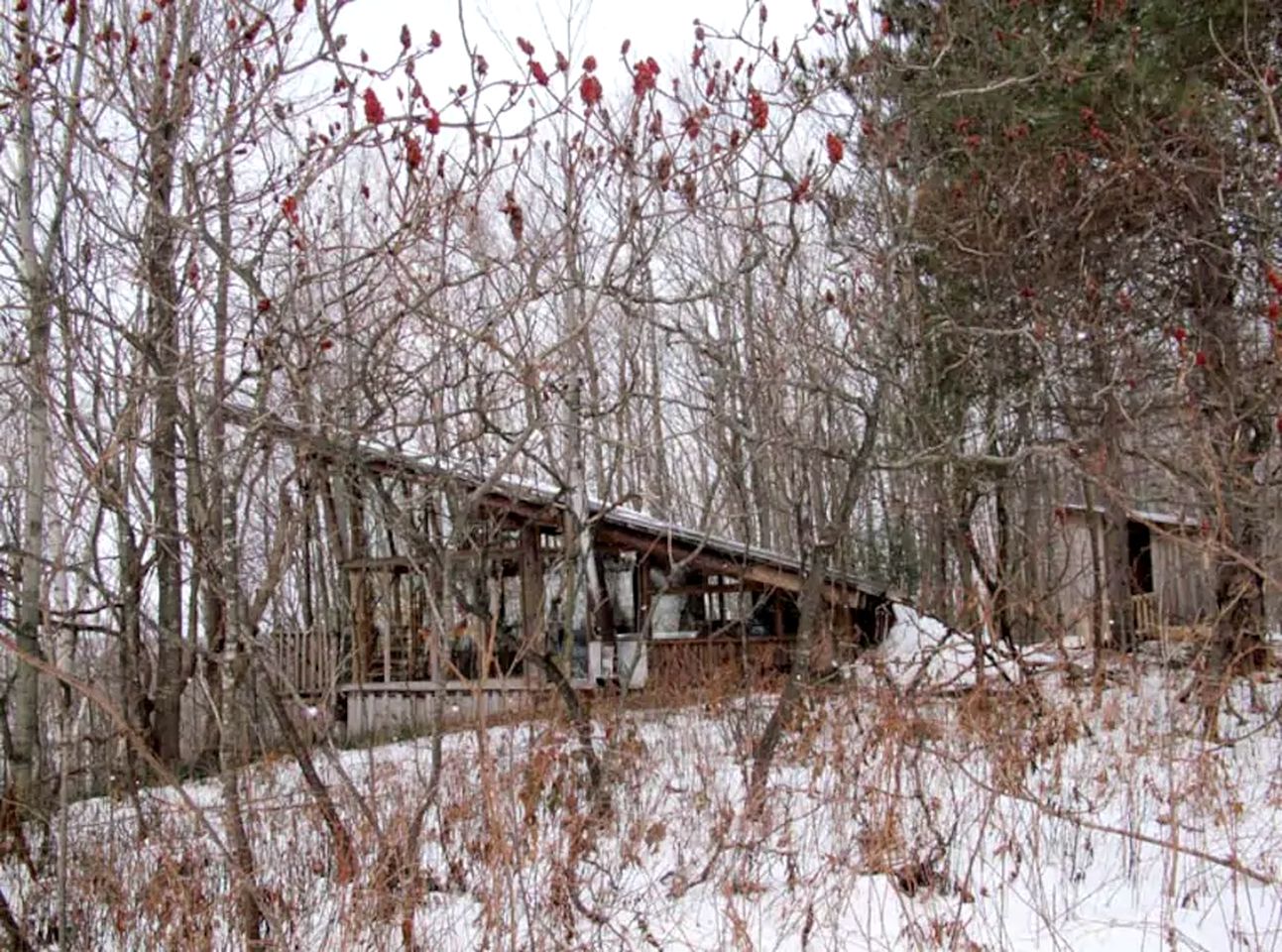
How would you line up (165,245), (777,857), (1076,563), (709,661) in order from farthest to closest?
(1076,563) < (709,661) < (165,245) < (777,857)

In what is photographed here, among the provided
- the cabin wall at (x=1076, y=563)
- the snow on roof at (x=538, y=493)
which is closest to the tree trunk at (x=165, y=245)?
the snow on roof at (x=538, y=493)

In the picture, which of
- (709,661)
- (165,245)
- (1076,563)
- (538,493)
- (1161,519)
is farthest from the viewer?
(1076,563)

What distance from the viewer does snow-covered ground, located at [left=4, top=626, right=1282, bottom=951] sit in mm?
4008

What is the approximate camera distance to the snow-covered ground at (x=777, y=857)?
4.01 m

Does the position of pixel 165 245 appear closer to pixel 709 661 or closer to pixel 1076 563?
pixel 709 661

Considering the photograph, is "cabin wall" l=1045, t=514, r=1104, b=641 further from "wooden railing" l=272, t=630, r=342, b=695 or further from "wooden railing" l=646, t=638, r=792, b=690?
"wooden railing" l=272, t=630, r=342, b=695

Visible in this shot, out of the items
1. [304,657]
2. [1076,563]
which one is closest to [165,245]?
[304,657]

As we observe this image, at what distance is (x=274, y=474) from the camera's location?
1345 centimetres

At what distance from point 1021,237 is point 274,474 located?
876 cm

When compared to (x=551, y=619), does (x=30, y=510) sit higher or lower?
higher

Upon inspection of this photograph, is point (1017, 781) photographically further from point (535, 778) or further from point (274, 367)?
point (274, 367)

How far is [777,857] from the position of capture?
4766 millimetres

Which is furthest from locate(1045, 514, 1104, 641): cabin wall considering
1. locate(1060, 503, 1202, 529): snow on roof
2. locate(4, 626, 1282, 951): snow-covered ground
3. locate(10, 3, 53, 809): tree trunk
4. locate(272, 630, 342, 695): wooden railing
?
locate(272, 630, 342, 695): wooden railing

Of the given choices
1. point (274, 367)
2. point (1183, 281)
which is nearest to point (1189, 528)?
point (1183, 281)
